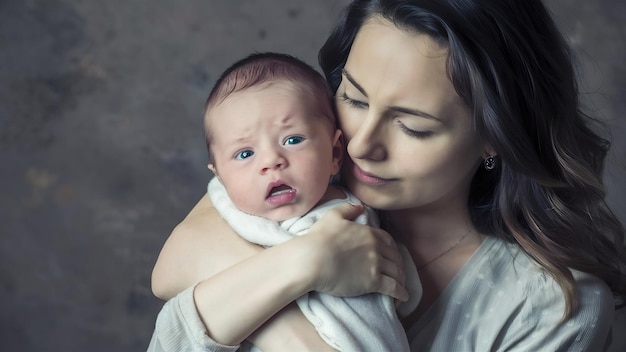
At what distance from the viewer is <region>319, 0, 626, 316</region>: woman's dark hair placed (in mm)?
1873

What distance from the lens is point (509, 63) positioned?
6.31ft

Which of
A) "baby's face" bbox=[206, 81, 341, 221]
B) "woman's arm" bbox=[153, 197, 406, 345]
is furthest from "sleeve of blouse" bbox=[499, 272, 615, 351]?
"baby's face" bbox=[206, 81, 341, 221]

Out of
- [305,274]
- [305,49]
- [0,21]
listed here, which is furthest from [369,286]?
[0,21]

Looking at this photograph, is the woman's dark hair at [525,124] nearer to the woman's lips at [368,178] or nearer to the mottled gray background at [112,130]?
the woman's lips at [368,178]

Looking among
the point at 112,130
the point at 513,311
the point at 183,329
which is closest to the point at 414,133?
the point at 513,311

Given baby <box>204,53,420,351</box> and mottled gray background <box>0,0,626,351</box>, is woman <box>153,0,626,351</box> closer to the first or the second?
baby <box>204,53,420,351</box>

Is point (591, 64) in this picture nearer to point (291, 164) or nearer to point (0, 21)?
point (291, 164)

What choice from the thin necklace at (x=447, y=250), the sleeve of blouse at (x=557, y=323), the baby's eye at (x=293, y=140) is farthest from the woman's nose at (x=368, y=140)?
the sleeve of blouse at (x=557, y=323)

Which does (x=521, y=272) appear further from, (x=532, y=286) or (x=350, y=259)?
(x=350, y=259)

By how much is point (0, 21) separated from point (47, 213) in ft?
2.19

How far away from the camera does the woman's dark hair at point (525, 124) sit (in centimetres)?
187

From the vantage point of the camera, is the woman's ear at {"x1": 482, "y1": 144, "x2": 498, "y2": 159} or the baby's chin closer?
the baby's chin

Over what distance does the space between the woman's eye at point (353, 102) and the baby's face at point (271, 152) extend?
0.36 ft

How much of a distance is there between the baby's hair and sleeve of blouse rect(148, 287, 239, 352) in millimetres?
333
